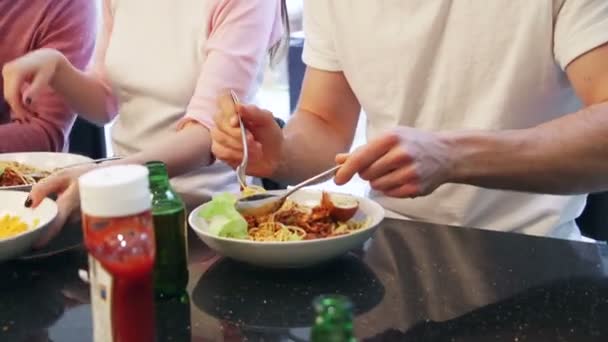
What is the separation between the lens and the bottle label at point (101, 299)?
2.09 feet

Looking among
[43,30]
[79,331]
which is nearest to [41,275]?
[79,331]

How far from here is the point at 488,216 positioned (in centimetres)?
129

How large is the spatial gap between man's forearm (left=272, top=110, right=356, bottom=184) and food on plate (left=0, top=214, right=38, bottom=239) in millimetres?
424

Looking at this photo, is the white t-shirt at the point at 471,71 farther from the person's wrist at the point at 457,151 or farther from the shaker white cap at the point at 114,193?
the shaker white cap at the point at 114,193

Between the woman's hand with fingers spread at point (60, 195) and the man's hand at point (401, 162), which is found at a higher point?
the man's hand at point (401, 162)

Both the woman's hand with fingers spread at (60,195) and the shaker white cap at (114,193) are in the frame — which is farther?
the woman's hand with fingers spread at (60,195)

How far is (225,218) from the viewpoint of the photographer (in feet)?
3.21

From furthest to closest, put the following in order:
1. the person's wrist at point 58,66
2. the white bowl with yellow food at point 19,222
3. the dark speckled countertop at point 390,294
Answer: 1. the person's wrist at point 58,66
2. the white bowl with yellow food at point 19,222
3. the dark speckled countertop at point 390,294

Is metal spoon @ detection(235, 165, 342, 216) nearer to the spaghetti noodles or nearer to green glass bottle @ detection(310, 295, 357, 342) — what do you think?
the spaghetti noodles

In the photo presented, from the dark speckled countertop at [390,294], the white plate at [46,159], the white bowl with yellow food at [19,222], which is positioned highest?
the white bowl with yellow food at [19,222]

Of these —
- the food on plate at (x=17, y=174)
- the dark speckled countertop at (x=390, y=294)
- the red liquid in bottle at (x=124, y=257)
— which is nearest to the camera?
the red liquid in bottle at (x=124, y=257)

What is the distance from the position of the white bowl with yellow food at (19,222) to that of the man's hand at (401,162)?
380 mm

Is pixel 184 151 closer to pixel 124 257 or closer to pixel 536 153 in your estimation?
pixel 536 153

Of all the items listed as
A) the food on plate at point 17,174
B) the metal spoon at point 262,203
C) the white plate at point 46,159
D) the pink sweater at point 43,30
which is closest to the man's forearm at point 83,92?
the pink sweater at point 43,30
